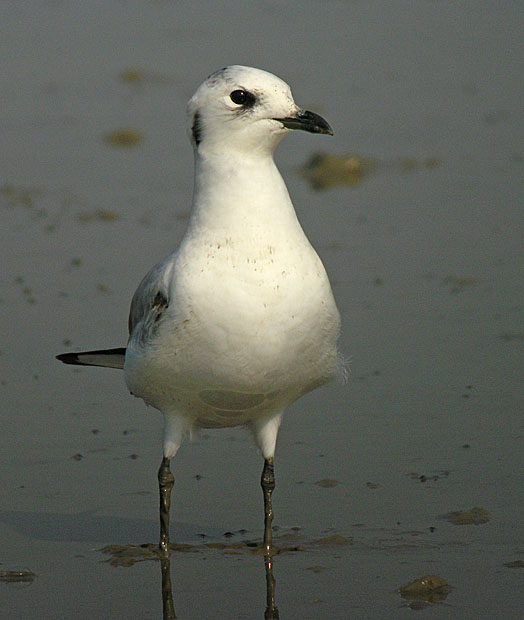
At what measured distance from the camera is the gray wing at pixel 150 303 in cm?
636

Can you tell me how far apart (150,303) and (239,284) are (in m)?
0.64

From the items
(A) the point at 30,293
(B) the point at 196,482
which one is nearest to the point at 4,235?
(A) the point at 30,293

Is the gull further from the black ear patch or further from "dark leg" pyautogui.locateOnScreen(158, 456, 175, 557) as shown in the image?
"dark leg" pyautogui.locateOnScreen(158, 456, 175, 557)

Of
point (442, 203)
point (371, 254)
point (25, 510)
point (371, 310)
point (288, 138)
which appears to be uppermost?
point (288, 138)

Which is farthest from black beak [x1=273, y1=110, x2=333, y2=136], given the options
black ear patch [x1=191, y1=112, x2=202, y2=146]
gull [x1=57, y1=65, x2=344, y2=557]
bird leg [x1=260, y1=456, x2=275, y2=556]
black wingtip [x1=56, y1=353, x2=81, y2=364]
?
black wingtip [x1=56, y1=353, x2=81, y2=364]

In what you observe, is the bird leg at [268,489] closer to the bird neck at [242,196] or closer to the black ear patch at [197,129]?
the bird neck at [242,196]

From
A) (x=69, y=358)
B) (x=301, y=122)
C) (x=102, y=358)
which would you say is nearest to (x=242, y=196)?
(x=301, y=122)

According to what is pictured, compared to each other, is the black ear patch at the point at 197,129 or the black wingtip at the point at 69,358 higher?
the black ear patch at the point at 197,129

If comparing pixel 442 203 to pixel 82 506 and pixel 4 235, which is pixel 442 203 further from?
pixel 82 506

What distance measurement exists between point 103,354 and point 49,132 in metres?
7.99

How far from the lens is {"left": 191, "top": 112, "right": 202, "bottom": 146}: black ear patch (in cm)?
635

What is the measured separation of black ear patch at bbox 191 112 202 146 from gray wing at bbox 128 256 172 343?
55 cm

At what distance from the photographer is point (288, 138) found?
555 inches

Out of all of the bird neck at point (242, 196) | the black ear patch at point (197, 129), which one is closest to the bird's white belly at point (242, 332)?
the bird neck at point (242, 196)
